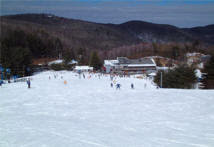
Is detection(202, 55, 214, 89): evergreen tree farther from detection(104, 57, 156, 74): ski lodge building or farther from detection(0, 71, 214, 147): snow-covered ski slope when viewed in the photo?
detection(104, 57, 156, 74): ski lodge building

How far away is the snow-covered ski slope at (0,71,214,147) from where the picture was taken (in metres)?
6.65

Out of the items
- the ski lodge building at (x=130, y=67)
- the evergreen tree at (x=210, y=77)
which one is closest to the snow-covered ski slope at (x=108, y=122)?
the evergreen tree at (x=210, y=77)

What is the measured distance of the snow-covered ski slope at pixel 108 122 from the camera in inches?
262

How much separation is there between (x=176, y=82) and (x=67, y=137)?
88.3ft

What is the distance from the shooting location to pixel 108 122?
380 inches

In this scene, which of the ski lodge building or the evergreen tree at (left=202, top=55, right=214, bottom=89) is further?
the ski lodge building

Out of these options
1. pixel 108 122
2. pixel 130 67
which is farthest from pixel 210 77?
pixel 130 67

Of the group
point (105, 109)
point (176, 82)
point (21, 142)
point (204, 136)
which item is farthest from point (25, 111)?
point (176, 82)

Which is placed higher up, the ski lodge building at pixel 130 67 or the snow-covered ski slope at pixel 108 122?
the ski lodge building at pixel 130 67

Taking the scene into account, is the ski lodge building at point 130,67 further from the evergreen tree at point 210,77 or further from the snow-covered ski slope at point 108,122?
the snow-covered ski slope at point 108,122

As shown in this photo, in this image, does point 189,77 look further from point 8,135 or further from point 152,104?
point 8,135

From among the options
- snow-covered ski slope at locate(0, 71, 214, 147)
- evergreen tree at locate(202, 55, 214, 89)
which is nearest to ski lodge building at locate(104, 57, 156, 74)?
evergreen tree at locate(202, 55, 214, 89)

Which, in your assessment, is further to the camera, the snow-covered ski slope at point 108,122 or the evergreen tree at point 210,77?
the evergreen tree at point 210,77

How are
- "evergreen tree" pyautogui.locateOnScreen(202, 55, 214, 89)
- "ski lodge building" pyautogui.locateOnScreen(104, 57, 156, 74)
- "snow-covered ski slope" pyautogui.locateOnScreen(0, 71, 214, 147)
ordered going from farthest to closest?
1. "ski lodge building" pyautogui.locateOnScreen(104, 57, 156, 74)
2. "evergreen tree" pyautogui.locateOnScreen(202, 55, 214, 89)
3. "snow-covered ski slope" pyautogui.locateOnScreen(0, 71, 214, 147)
